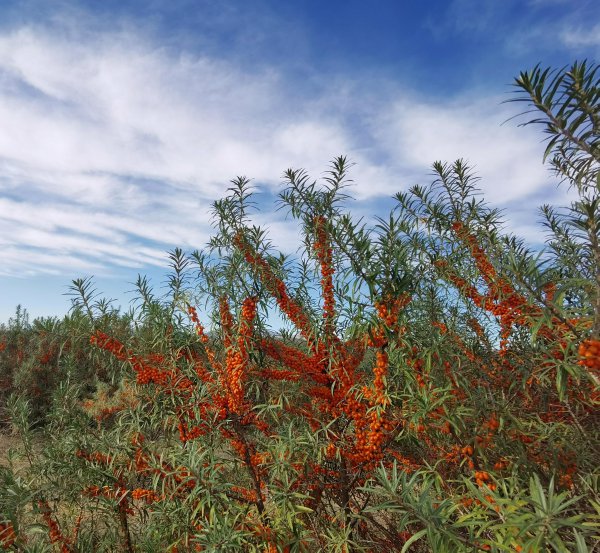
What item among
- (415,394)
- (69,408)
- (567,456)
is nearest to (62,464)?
(69,408)

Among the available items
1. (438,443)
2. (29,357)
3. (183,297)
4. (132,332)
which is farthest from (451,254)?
(29,357)

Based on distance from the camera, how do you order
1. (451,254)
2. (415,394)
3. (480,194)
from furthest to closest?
1. (480,194)
2. (451,254)
3. (415,394)

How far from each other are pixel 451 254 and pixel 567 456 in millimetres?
1401

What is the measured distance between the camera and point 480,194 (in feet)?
10.7

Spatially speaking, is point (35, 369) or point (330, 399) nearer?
point (330, 399)

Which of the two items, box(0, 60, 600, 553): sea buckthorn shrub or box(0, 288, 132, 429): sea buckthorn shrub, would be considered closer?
box(0, 60, 600, 553): sea buckthorn shrub

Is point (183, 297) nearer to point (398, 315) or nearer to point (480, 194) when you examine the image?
point (398, 315)

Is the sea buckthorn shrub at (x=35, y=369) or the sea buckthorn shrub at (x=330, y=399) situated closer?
the sea buckthorn shrub at (x=330, y=399)

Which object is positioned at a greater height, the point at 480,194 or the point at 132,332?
the point at 480,194

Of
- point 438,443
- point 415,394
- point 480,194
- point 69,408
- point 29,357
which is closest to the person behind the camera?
point 415,394

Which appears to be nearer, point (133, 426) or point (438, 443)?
point (438, 443)

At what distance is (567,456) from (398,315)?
1.35 meters

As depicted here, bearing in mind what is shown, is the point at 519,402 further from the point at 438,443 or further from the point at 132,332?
the point at 132,332

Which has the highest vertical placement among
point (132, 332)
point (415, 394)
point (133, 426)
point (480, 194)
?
point (480, 194)
